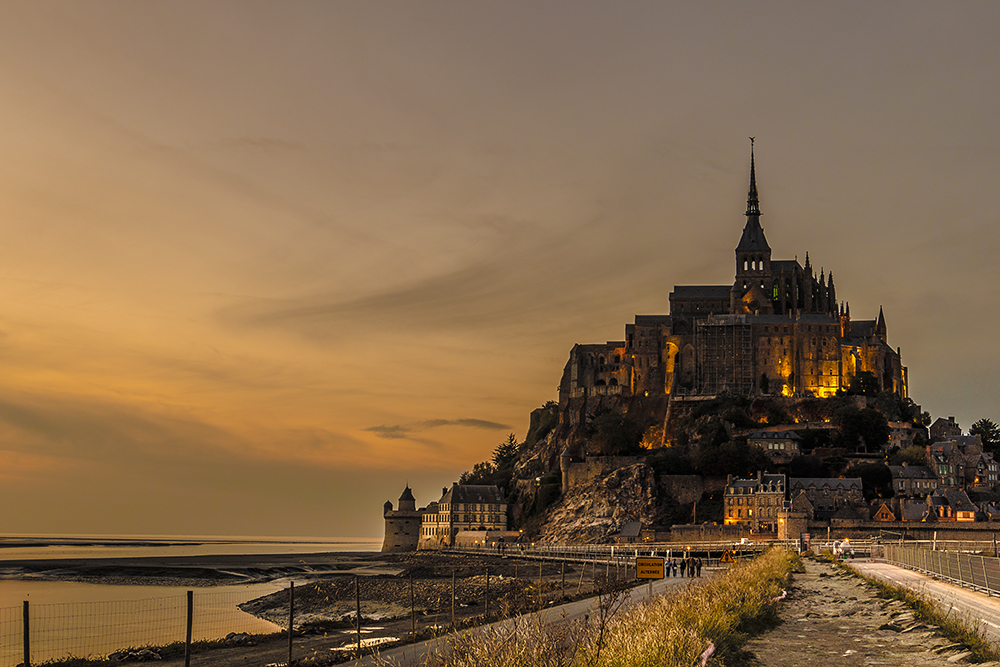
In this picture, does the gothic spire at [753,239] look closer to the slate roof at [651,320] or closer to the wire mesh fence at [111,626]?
the slate roof at [651,320]

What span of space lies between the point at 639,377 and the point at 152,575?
76.0 meters

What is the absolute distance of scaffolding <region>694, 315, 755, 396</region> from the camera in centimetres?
12950

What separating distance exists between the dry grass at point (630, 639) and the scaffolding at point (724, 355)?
110 meters

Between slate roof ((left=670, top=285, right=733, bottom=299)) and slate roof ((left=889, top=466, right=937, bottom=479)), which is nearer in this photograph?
slate roof ((left=889, top=466, right=937, bottom=479))

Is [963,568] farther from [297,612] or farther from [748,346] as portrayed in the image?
[748,346]

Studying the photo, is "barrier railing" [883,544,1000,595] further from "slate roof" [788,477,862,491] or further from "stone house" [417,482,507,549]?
"stone house" [417,482,507,549]

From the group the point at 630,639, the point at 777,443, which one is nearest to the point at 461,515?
the point at 777,443

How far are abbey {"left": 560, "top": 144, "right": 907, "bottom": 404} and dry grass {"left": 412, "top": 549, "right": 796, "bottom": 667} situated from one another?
11070cm

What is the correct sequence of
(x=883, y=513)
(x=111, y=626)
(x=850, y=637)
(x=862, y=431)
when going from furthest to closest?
(x=862, y=431) < (x=883, y=513) < (x=111, y=626) < (x=850, y=637)

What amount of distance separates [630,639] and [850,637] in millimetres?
9589

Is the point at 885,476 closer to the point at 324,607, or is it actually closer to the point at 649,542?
the point at 649,542

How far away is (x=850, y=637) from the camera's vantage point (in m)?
21.1

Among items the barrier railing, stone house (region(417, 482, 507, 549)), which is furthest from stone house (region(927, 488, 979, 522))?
the barrier railing

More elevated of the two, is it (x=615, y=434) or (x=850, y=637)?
(x=615, y=434)
